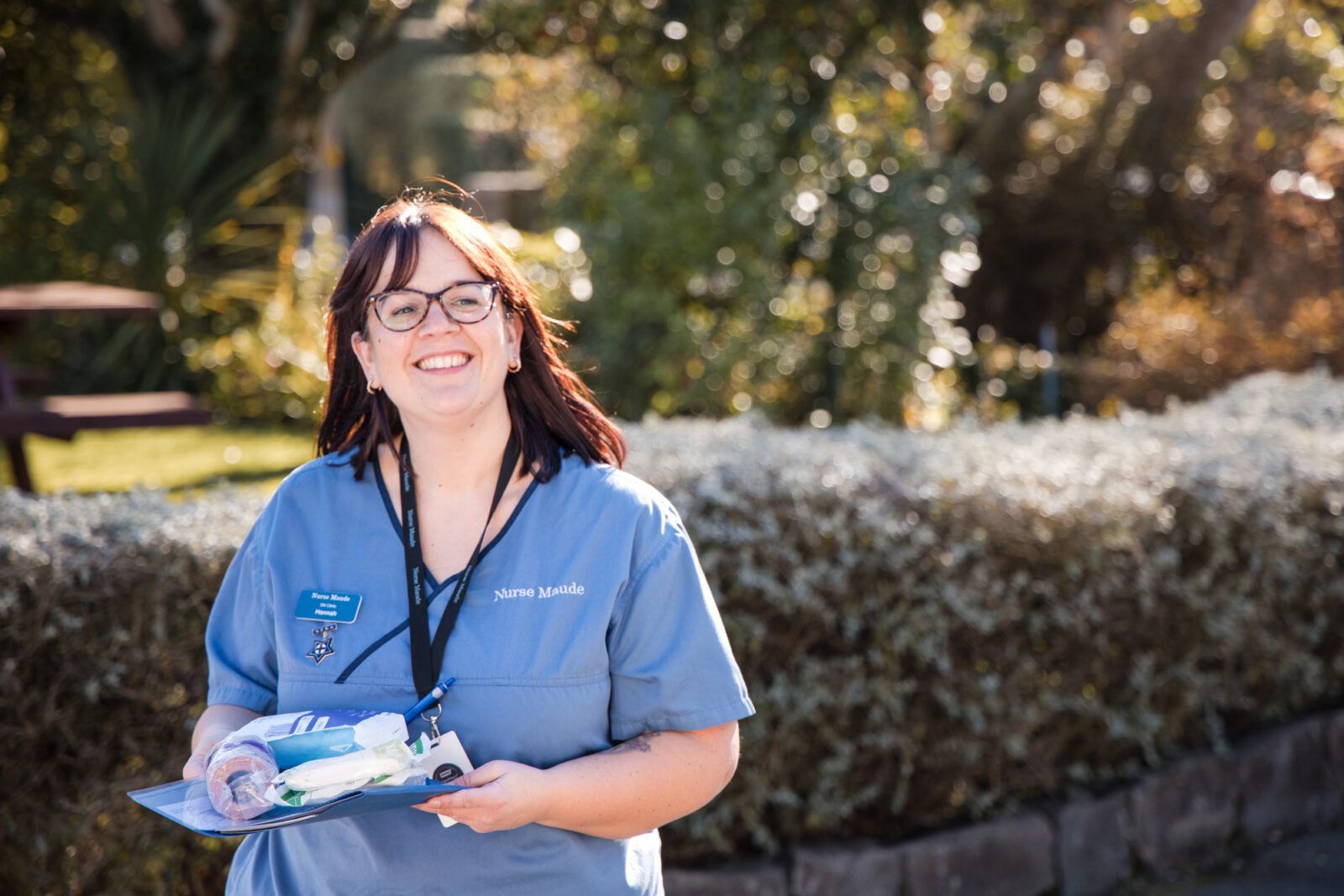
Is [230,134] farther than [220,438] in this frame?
Yes

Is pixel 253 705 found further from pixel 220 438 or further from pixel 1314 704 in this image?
pixel 220 438

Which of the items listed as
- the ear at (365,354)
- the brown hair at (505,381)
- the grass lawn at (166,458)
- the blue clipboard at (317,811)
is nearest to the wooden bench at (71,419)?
the grass lawn at (166,458)

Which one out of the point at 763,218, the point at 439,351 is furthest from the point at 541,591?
the point at 763,218

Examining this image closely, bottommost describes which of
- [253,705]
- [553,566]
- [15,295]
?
[253,705]

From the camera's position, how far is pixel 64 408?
6.48m

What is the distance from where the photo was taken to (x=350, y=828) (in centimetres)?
205

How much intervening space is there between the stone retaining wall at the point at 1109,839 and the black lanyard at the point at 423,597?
1.63m

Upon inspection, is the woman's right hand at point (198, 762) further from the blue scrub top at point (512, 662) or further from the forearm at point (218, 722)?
the blue scrub top at point (512, 662)

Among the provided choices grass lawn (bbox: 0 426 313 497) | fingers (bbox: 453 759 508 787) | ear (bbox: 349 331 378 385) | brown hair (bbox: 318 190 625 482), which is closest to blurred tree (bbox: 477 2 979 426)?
grass lawn (bbox: 0 426 313 497)

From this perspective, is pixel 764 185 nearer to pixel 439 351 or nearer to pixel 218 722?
pixel 439 351

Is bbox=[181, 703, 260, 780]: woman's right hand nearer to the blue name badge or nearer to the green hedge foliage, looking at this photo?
the blue name badge

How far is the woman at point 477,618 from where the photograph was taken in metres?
2.04

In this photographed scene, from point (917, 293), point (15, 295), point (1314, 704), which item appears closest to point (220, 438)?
point (15, 295)

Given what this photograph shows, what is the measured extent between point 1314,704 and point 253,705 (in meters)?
3.76
